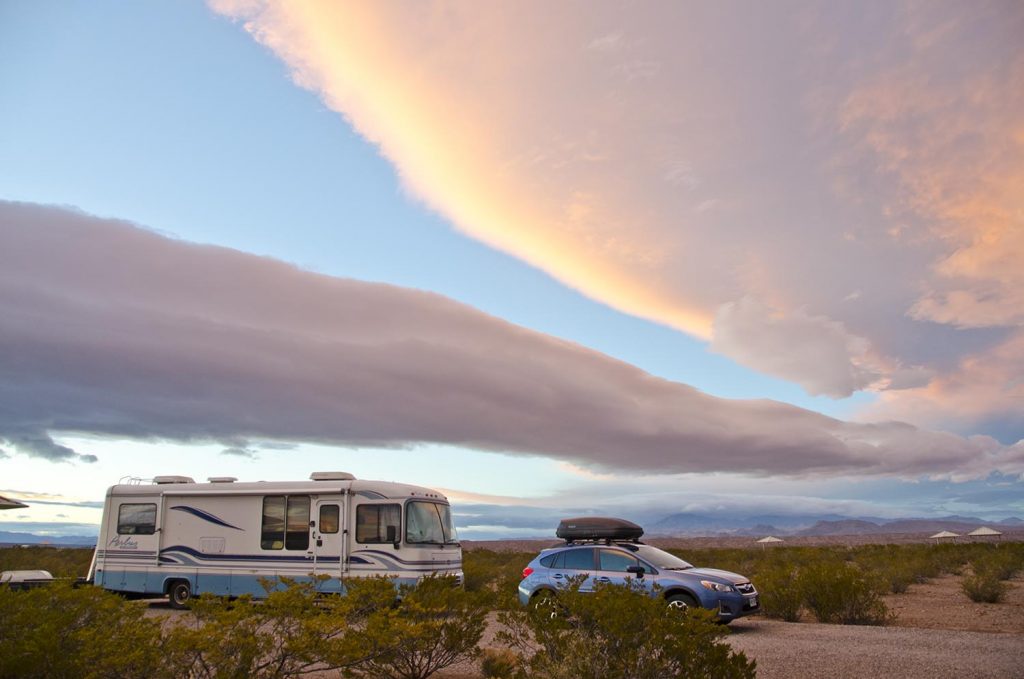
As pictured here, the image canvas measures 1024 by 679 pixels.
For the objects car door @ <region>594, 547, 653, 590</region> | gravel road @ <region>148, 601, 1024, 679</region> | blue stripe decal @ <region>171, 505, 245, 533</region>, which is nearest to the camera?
gravel road @ <region>148, 601, 1024, 679</region>

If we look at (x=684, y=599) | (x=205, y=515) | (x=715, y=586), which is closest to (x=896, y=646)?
(x=715, y=586)

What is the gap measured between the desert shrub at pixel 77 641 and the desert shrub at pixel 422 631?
185 centimetres

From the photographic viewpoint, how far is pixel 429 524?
15.5 metres

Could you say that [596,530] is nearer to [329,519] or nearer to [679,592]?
[679,592]

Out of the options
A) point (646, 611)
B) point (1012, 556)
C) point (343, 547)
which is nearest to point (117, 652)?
point (646, 611)

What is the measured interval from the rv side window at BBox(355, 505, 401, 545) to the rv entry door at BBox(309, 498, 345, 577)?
0.36 metres

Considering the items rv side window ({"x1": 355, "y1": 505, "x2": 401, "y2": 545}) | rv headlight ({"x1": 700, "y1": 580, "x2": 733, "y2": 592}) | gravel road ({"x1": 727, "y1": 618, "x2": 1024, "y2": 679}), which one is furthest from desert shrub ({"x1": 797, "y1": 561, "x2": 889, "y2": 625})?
rv side window ({"x1": 355, "y1": 505, "x2": 401, "y2": 545})

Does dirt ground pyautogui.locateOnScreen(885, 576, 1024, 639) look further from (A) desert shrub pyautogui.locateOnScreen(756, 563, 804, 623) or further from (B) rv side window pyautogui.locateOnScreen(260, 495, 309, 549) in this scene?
(B) rv side window pyautogui.locateOnScreen(260, 495, 309, 549)

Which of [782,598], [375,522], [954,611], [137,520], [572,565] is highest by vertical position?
[137,520]

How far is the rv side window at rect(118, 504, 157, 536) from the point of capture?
56.4 feet

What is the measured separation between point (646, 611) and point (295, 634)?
10.6 feet

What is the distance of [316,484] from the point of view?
15.8m

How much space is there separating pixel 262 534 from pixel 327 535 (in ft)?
5.74

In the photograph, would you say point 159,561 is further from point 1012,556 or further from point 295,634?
point 1012,556
